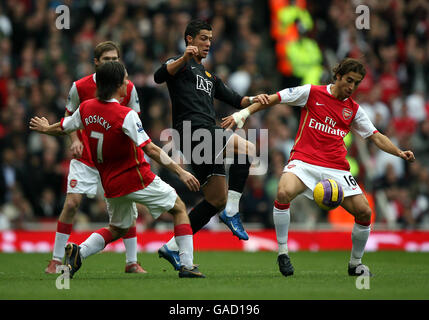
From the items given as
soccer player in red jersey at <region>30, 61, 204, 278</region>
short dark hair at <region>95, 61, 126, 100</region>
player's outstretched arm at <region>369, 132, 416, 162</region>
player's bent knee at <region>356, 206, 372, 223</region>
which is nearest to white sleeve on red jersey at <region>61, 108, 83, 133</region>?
soccer player in red jersey at <region>30, 61, 204, 278</region>

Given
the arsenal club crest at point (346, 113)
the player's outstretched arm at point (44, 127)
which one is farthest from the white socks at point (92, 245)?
the arsenal club crest at point (346, 113)

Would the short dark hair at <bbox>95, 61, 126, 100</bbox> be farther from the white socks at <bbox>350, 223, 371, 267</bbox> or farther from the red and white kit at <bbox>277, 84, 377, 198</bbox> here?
the white socks at <bbox>350, 223, 371, 267</bbox>

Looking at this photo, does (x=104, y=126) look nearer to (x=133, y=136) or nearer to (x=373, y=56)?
(x=133, y=136)

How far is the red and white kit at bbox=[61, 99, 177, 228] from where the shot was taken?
789cm

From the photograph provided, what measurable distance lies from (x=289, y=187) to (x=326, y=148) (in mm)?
686

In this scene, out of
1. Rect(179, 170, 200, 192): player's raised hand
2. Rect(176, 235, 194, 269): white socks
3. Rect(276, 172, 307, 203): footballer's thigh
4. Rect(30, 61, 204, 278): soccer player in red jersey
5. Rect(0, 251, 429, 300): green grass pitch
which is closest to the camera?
Rect(0, 251, 429, 300): green grass pitch

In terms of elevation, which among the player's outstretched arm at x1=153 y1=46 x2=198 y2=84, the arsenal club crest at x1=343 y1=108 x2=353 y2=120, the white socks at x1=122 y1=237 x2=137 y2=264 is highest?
the player's outstretched arm at x1=153 y1=46 x2=198 y2=84

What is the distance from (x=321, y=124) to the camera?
9156 millimetres

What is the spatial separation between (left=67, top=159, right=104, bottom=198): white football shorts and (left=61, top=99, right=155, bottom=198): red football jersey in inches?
46.6

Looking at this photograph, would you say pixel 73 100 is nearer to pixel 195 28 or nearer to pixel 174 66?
pixel 174 66

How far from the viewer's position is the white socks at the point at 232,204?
9.05 meters

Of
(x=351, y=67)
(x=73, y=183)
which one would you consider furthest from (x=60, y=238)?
(x=351, y=67)

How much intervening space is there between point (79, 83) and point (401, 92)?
37.7ft

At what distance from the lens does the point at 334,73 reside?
9.20 m
